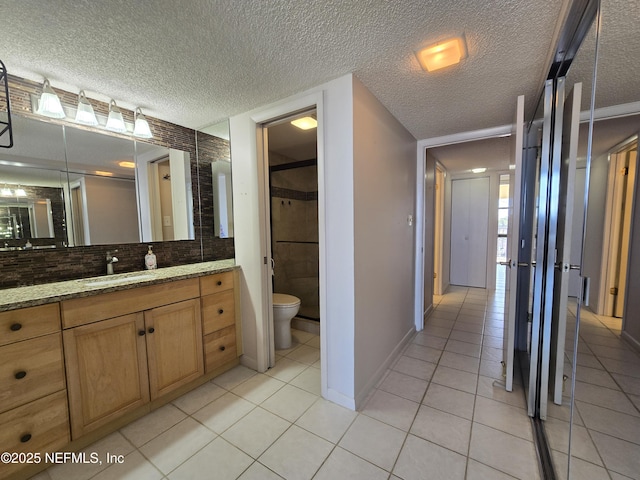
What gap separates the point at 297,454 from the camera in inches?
55.9

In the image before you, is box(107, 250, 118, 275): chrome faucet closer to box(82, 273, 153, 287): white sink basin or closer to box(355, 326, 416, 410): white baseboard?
box(82, 273, 153, 287): white sink basin

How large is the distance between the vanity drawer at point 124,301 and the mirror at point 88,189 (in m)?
0.61

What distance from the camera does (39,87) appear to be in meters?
1.65

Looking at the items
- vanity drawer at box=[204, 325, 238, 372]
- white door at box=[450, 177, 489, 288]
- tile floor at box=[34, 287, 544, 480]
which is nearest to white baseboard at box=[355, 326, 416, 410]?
tile floor at box=[34, 287, 544, 480]

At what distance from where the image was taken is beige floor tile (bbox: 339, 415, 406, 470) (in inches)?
54.7

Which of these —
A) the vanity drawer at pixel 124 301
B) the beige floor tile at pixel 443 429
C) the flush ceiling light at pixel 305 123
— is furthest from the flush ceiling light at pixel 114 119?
the beige floor tile at pixel 443 429

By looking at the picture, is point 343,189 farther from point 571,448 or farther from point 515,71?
point 571,448

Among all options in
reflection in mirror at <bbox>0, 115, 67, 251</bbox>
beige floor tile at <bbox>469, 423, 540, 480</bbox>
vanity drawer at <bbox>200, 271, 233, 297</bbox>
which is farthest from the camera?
vanity drawer at <bbox>200, 271, 233, 297</bbox>

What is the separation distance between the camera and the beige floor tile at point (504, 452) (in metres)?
1.31

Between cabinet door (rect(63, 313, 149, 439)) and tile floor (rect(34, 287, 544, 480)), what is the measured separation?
0.57ft

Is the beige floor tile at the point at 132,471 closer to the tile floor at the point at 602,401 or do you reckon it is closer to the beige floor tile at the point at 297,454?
the beige floor tile at the point at 297,454

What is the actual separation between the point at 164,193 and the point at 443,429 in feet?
8.71

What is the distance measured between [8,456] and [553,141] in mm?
3236

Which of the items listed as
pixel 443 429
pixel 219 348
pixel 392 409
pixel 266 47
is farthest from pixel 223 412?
pixel 266 47
